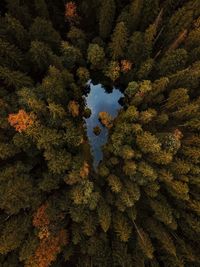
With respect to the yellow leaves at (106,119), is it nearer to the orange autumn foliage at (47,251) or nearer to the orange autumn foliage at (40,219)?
the orange autumn foliage at (40,219)

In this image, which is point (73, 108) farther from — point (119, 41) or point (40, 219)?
point (40, 219)

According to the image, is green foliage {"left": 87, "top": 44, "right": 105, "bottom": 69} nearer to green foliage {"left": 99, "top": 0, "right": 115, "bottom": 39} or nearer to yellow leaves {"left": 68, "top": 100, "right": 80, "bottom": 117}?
green foliage {"left": 99, "top": 0, "right": 115, "bottom": 39}

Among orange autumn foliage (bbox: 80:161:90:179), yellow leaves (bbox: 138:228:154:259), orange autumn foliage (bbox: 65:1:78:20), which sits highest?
orange autumn foliage (bbox: 65:1:78:20)

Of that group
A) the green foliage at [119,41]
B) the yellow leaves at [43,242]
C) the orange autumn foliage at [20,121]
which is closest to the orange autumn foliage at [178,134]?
the green foliage at [119,41]

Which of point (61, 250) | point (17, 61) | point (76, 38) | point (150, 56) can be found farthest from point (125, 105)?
point (61, 250)

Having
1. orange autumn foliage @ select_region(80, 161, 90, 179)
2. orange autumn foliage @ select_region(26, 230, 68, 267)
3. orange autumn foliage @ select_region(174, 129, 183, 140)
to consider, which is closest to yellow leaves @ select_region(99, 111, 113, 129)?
orange autumn foliage @ select_region(80, 161, 90, 179)

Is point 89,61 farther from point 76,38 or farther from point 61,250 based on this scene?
point 61,250

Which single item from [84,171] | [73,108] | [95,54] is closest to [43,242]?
[84,171]
